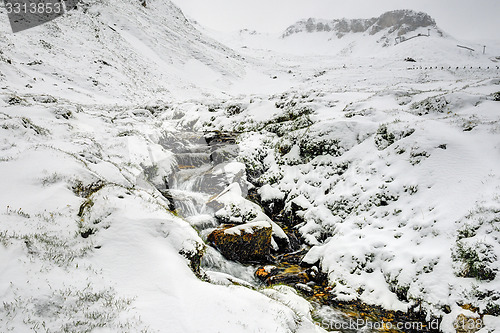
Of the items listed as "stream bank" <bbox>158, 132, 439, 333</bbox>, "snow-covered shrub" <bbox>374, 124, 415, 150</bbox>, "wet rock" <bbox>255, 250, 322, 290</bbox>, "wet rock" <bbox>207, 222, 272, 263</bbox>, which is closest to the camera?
"stream bank" <bbox>158, 132, 439, 333</bbox>

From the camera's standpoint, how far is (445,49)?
60.8 metres

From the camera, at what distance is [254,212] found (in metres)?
11.4

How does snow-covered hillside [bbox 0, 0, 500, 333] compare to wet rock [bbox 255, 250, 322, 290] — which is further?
wet rock [bbox 255, 250, 322, 290]

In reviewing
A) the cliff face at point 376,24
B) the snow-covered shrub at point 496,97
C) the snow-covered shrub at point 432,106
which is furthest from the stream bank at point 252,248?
the cliff face at point 376,24

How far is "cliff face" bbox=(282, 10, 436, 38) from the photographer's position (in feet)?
385

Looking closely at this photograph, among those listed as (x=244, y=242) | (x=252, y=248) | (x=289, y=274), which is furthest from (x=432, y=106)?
(x=244, y=242)

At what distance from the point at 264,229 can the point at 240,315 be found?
5.30 m

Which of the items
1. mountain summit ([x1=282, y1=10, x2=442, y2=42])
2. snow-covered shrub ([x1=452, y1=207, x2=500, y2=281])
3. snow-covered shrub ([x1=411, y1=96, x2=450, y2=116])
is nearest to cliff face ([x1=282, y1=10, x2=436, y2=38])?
mountain summit ([x1=282, y1=10, x2=442, y2=42])

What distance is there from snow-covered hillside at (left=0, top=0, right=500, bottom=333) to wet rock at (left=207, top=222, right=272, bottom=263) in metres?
0.34

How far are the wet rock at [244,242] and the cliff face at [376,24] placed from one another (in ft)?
450

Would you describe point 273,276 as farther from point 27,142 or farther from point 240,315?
point 27,142

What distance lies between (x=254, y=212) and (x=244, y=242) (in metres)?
1.93

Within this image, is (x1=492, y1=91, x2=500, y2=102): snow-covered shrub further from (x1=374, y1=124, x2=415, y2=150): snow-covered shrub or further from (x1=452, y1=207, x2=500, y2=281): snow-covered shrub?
(x1=452, y1=207, x2=500, y2=281): snow-covered shrub

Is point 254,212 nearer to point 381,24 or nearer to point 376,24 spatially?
point 376,24
